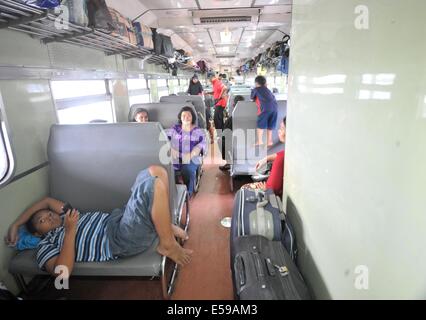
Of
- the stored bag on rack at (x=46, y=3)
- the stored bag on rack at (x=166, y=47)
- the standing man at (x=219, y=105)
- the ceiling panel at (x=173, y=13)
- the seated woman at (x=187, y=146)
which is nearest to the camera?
the stored bag on rack at (x=46, y=3)

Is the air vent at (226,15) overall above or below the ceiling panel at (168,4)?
below

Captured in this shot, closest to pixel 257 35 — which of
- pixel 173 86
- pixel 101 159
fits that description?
pixel 173 86

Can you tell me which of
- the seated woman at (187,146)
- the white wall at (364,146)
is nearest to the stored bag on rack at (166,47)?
the seated woman at (187,146)

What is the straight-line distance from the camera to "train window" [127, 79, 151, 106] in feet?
17.1

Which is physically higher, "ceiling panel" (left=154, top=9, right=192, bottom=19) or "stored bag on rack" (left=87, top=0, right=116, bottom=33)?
"ceiling panel" (left=154, top=9, right=192, bottom=19)

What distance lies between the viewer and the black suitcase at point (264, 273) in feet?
4.25

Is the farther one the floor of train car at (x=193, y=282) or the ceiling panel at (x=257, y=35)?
the ceiling panel at (x=257, y=35)

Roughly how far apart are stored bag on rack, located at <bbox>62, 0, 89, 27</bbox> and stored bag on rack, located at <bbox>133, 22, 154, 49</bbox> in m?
1.71

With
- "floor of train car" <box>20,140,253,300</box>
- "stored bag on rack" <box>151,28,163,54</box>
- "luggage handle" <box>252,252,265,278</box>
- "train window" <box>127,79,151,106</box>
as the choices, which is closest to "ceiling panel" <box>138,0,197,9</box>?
"stored bag on rack" <box>151,28,163,54</box>

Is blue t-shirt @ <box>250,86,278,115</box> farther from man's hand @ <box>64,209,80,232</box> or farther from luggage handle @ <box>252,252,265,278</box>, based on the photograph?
man's hand @ <box>64,209,80,232</box>

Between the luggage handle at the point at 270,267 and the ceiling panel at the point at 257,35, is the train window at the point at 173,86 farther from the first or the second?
the luggage handle at the point at 270,267

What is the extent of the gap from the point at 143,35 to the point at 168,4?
727 mm

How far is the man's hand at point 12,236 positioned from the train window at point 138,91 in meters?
3.54

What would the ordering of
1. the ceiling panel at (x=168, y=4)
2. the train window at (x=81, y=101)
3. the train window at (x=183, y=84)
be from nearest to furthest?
the train window at (x=81, y=101) → the ceiling panel at (x=168, y=4) → the train window at (x=183, y=84)
